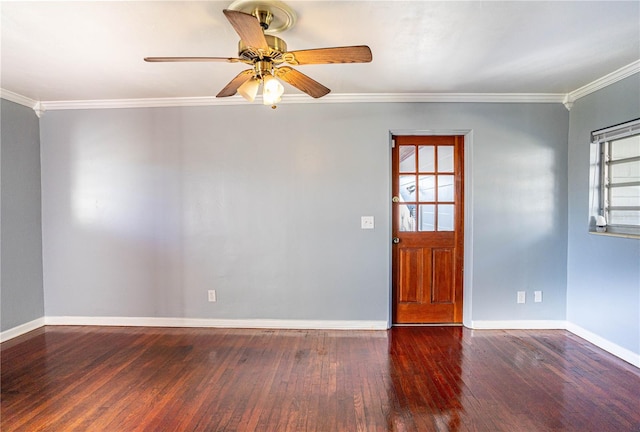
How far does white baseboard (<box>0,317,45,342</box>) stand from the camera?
2918mm

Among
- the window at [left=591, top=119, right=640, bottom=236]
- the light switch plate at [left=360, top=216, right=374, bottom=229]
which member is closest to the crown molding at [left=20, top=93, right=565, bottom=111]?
the window at [left=591, top=119, right=640, bottom=236]

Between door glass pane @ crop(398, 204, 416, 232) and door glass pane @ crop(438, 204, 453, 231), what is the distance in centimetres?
27

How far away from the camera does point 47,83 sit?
108 inches

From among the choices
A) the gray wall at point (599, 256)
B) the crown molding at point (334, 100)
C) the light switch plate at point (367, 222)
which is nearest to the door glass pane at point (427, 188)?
the light switch plate at point (367, 222)

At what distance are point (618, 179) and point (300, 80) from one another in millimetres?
2875

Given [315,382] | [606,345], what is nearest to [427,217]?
[606,345]

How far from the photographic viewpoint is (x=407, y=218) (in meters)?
3.26

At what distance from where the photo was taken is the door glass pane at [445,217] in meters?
3.25

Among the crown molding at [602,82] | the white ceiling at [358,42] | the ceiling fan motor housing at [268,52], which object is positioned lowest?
the ceiling fan motor housing at [268,52]

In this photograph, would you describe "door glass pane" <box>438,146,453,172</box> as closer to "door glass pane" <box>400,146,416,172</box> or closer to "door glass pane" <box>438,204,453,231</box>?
"door glass pane" <box>400,146,416,172</box>

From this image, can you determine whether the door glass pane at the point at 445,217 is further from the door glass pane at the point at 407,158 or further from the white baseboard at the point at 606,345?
the white baseboard at the point at 606,345

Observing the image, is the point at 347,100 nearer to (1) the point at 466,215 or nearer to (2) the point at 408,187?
(2) the point at 408,187

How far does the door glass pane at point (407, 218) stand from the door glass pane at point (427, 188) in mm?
154

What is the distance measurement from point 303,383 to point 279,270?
1214mm
